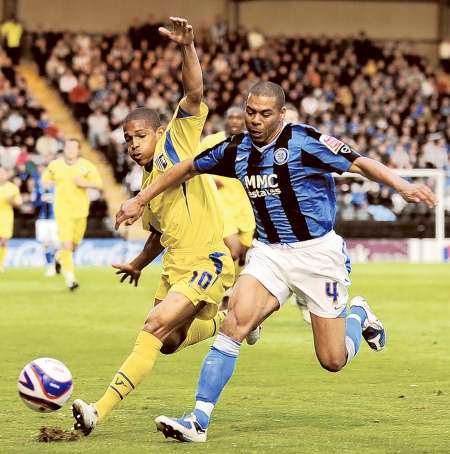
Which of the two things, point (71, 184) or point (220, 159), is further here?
point (71, 184)

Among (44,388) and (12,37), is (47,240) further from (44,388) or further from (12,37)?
(44,388)

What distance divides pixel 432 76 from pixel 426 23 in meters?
4.36

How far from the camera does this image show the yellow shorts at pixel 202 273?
7.73 meters

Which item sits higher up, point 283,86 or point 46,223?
point 283,86

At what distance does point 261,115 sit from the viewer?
7113 mm

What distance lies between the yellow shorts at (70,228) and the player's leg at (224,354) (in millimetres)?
12214

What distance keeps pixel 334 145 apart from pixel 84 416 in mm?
2091

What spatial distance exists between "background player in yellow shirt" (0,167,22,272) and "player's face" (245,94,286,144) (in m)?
15.9

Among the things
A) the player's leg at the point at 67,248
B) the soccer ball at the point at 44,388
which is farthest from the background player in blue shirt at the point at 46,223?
the soccer ball at the point at 44,388

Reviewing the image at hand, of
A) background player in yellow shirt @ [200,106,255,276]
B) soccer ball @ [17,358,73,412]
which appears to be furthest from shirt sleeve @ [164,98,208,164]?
background player in yellow shirt @ [200,106,255,276]

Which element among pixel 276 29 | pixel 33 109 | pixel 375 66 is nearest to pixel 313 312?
pixel 33 109

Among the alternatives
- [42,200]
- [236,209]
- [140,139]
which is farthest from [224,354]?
[42,200]

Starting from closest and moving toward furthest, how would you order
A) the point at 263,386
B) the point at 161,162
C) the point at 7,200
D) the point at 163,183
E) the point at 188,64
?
the point at 163,183 → the point at 188,64 → the point at 161,162 → the point at 263,386 → the point at 7,200

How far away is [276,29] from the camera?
40.2 meters
